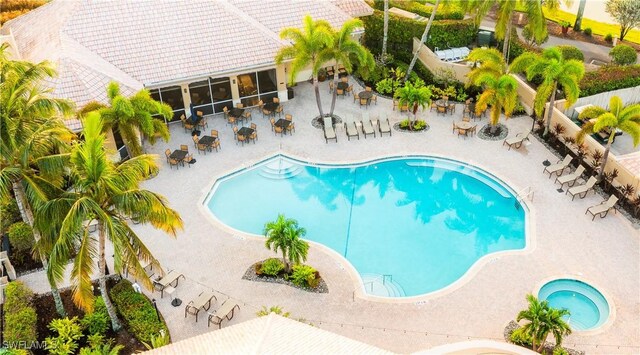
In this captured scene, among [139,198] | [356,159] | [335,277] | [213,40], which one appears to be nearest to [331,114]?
[356,159]

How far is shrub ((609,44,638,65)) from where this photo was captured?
33562mm

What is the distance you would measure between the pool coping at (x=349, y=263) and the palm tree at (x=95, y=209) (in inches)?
313

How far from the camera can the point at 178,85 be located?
30.7m

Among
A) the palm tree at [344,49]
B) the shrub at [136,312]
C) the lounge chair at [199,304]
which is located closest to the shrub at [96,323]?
the shrub at [136,312]

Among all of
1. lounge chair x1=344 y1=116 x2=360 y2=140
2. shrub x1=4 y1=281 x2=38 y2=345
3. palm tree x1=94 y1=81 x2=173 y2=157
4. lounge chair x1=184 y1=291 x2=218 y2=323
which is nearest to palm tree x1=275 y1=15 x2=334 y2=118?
lounge chair x1=344 y1=116 x2=360 y2=140

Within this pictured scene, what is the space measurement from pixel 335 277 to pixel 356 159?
7948 millimetres

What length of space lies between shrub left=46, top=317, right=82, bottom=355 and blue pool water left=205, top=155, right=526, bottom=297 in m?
7.89

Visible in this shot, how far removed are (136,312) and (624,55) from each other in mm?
28792

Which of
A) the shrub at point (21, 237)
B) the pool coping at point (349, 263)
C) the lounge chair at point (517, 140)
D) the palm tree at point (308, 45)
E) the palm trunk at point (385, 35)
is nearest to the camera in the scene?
the pool coping at point (349, 263)

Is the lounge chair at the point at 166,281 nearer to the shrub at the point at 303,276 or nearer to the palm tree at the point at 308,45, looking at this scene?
the shrub at the point at 303,276

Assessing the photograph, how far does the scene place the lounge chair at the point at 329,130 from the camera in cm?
3011

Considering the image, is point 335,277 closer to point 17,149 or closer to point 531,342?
point 531,342

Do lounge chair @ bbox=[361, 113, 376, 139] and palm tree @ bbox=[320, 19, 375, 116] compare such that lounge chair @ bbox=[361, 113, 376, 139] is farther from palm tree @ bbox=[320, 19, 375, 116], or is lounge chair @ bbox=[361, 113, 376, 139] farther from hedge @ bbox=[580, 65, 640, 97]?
hedge @ bbox=[580, 65, 640, 97]

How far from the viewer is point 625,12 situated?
36.6 metres
